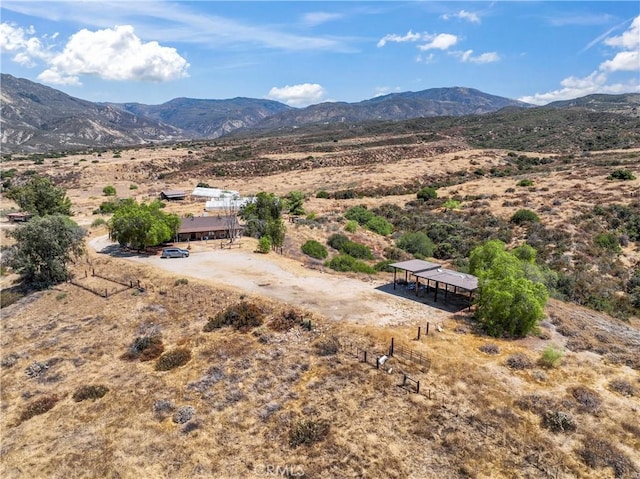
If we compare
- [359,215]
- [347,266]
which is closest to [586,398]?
[347,266]

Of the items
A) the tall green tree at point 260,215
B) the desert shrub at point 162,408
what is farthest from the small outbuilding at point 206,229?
the desert shrub at point 162,408

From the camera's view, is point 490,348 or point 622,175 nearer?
point 490,348

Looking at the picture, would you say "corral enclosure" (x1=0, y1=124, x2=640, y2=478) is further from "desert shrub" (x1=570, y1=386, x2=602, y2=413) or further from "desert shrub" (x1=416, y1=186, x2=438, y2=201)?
"desert shrub" (x1=416, y1=186, x2=438, y2=201)

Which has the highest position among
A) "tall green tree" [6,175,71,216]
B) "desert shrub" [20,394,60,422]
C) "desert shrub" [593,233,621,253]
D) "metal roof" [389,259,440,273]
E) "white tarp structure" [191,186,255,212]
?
"tall green tree" [6,175,71,216]

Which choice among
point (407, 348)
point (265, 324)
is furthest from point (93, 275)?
point (407, 348)

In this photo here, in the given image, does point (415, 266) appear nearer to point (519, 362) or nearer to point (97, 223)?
point (519, 362)

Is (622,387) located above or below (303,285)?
below

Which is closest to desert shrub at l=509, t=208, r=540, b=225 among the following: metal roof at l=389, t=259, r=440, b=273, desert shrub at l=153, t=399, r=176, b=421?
metal roof at l=389, t=259, r=440, b=273
